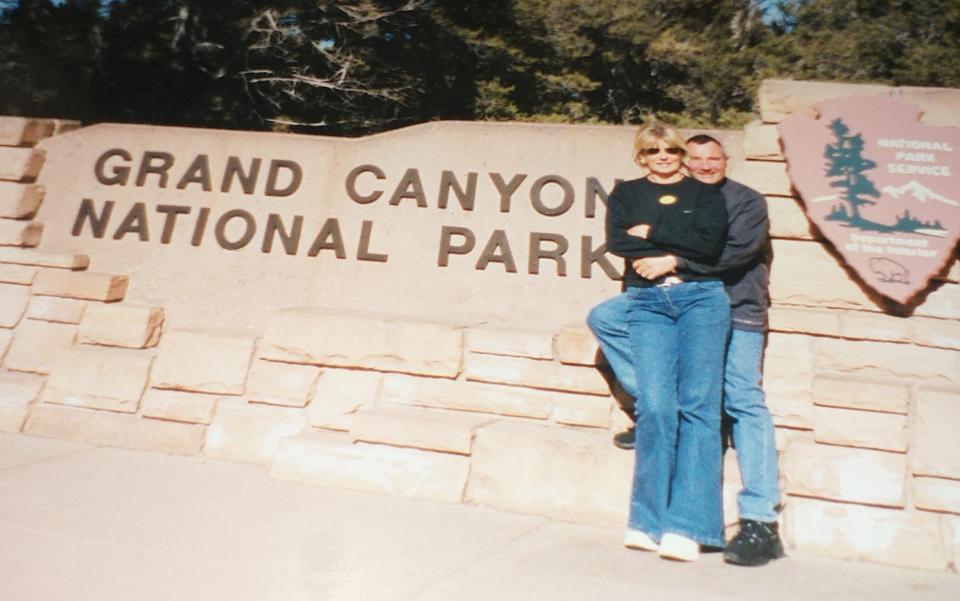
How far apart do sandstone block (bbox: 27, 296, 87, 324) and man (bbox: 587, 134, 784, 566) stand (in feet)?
11.2

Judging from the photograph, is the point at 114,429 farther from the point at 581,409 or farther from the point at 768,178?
the point at 768,178

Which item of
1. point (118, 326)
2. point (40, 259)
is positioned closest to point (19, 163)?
point (40, 259)

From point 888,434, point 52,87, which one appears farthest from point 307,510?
point 52,87

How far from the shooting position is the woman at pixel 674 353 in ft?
9.76

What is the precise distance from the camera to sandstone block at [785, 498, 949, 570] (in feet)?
9.86

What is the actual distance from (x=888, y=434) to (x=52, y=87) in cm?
1075

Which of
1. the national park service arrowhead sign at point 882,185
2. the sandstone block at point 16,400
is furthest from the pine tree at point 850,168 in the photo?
the sandstone block at point 16,400

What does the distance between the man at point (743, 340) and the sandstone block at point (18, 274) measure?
3824 mm

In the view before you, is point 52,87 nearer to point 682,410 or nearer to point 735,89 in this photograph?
point 682,410

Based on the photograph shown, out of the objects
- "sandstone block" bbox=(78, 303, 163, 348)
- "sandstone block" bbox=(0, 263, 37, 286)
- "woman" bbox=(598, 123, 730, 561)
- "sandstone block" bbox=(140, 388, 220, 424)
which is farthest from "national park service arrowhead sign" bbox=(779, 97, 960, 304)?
"sandstone block" bbox=(0, 263, 37, 286)

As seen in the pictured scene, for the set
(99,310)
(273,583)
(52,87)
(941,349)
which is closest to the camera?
(273,583)

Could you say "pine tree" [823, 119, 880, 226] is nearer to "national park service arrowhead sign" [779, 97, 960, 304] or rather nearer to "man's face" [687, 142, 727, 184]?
"national park service arrowhead sign" [779, 97, 960, 304]

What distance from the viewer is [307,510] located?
3.29 metres

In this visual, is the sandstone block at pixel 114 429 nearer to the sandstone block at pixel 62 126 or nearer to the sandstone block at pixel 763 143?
the sandstone block at pixel 62 126
